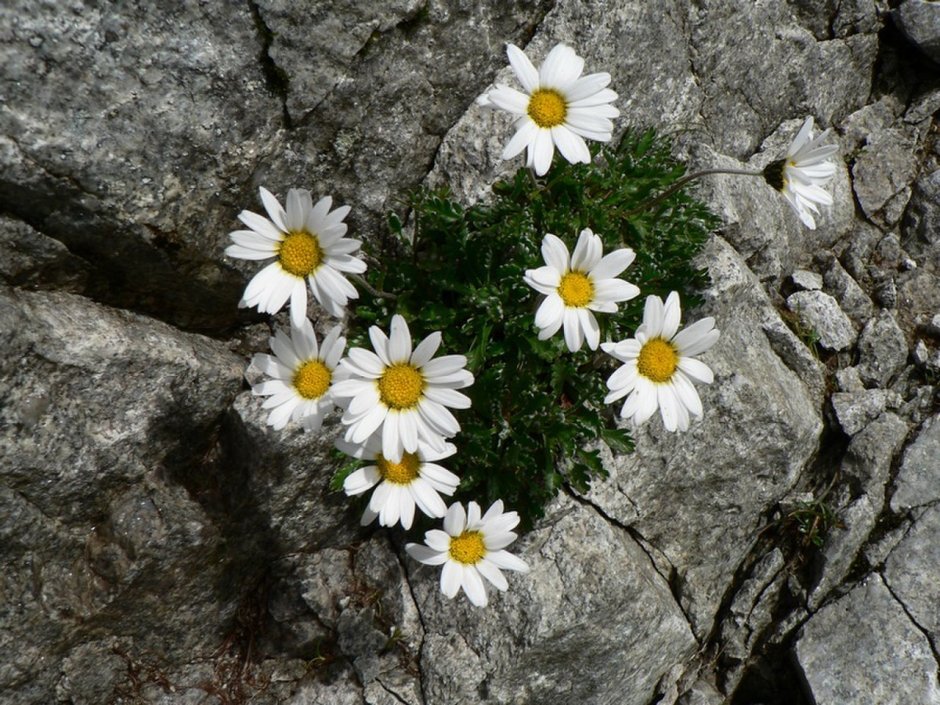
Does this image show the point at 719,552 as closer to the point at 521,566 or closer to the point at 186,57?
the point at 521,566

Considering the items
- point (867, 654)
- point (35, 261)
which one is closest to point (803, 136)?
point (867, 654)

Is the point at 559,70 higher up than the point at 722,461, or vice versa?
the point at 559,70

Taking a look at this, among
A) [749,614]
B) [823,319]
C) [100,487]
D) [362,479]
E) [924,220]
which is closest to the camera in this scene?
[362,479]

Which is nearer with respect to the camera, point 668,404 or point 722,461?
point 668,404

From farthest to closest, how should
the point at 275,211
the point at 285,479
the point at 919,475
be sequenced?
the point at 919,475, the point at 285,479, the point at 275,211

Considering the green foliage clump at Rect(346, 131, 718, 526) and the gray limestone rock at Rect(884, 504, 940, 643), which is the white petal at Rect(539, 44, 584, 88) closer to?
the green foliage clump at Rect(346, 131, 718, 526)

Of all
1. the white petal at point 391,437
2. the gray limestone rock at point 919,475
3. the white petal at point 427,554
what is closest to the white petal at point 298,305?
the white petal at point 391,437

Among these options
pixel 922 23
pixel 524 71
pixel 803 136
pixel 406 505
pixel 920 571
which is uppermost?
pixel 922 23

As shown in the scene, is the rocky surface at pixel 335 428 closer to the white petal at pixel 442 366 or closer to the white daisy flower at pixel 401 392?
the white daisy flower at pixel 401 392

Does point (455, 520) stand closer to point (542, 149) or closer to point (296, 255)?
point (296, 255)
